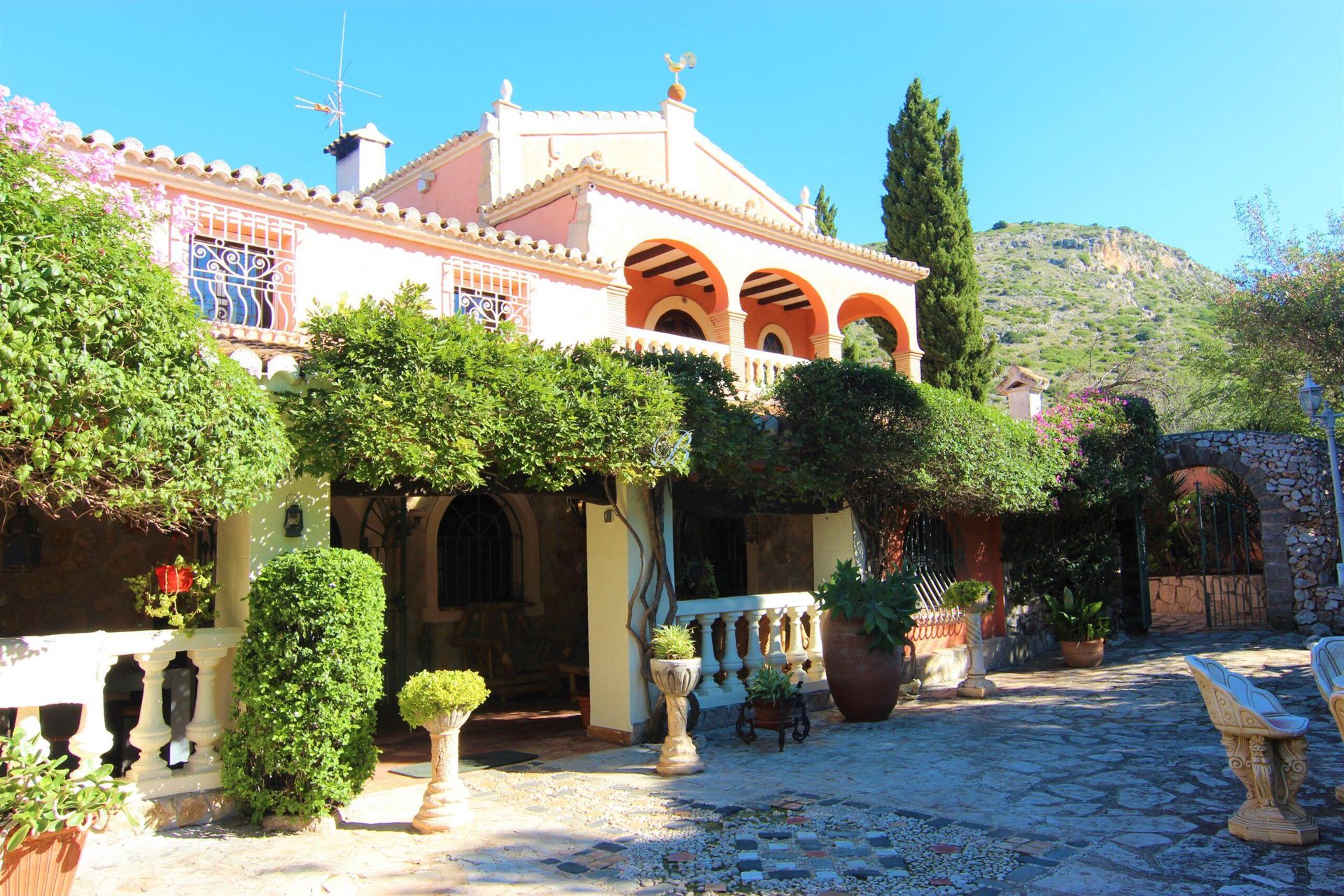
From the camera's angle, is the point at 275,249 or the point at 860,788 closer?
the point at 860,788

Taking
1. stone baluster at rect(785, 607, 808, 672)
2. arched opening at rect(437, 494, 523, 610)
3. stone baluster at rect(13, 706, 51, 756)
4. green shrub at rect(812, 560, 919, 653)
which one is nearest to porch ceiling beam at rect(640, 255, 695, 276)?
arched opening at rect(437, 494, 523, 610)

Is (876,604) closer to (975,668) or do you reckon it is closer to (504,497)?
(975,668)

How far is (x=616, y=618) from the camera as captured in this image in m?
8.31

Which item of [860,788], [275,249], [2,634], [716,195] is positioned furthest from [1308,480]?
[2,634]

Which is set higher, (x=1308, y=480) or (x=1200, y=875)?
(x=1308, y=480)

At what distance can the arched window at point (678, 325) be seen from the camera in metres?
15.2

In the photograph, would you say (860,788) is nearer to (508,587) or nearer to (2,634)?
(508,587)

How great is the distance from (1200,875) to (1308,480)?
1254 cm

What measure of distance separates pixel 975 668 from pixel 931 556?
84.0 inches

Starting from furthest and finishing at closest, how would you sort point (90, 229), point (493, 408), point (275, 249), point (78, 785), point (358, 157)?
point (358, 157) → point (275, 249) → point (493, 408) → point (90, 229) → point (78, 785)

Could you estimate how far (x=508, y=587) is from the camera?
38.7ft

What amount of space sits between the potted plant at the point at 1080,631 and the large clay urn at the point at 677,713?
305 inches

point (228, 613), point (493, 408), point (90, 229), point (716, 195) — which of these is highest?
point (716, 195)

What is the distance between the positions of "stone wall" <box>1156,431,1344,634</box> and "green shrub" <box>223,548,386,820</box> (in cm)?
1446
